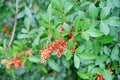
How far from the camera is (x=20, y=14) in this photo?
197 cm

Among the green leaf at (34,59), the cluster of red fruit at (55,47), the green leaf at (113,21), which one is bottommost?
the green leaf at (34,59)

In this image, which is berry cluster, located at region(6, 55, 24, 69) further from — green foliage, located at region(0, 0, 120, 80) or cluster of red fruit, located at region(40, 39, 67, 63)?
cluster of red fruit, located at region(40, 39, 67, 63)

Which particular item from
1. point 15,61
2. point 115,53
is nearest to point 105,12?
point 115,53

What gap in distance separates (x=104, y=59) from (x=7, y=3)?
917 mm

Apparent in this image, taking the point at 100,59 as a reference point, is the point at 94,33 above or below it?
above

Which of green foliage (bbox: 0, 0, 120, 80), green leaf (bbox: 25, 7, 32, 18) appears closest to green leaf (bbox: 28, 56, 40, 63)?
green foliage (bbox: 0, 0, 120, 80)

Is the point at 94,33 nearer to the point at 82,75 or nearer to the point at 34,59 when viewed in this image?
the point at 82,75

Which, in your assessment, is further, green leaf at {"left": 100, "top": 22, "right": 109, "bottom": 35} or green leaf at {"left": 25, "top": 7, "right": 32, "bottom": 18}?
green leaf at {"left": 25, "top": 7, "right": 32, "bottom": 18}

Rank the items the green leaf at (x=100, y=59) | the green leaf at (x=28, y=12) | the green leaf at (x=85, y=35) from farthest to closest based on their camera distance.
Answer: the green leaf at (x=28, y=12), the green leaf at (x=100, y=59), the green leaf at (x=85, y=35)

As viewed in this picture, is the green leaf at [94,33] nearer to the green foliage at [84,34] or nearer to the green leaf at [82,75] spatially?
the green foliage at [84,34]

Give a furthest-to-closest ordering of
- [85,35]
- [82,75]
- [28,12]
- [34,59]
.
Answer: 1. [28,12]
2. [34,59]
3. [82,75]
4. [85,35]

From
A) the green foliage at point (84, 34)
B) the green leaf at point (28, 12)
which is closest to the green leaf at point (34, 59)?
the green foliage at point (84, 34)

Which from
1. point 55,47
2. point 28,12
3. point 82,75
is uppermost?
point 28,12

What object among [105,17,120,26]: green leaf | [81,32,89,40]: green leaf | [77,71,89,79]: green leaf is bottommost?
[77,71,89,79]: green leaf
